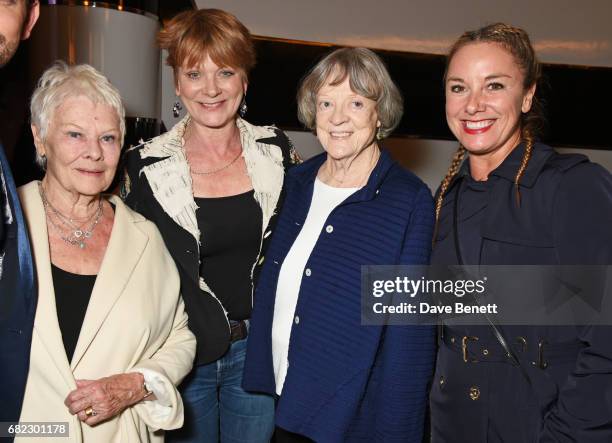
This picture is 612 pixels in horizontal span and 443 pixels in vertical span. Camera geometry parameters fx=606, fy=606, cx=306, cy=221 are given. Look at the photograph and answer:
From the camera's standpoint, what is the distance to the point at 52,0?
299cm

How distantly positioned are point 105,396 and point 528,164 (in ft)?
4.30

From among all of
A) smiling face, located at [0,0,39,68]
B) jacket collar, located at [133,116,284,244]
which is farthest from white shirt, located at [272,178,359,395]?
smiling face, located at [0,0,39,68]

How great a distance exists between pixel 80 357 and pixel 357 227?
880 mm

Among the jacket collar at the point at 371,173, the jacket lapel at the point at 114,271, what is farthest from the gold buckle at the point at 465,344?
the jacket lapel at the point at 114,271

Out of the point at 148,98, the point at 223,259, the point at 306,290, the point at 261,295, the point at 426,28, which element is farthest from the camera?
the point at 426,28

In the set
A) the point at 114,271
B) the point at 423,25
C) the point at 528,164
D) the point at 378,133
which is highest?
the point at 423,25

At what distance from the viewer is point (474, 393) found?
1667 mm

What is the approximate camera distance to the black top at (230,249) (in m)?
2.18

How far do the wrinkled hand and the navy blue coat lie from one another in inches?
35.0

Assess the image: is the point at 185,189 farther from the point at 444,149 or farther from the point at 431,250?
the point at 444,149

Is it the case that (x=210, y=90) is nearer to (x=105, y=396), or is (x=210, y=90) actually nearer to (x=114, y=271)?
(x=114, y=271)

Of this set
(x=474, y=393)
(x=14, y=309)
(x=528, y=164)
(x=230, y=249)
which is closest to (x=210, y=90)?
(x=230, y=249)

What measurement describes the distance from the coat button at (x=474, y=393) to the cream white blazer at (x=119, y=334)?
0.84 meters

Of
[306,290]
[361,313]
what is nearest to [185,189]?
[306,290]
